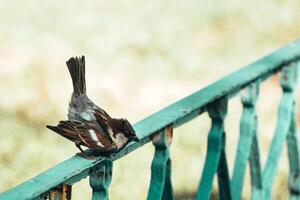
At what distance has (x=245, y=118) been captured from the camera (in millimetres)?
3725

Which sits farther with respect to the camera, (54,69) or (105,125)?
(54,69)

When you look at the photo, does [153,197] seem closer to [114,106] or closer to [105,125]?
[105,125]

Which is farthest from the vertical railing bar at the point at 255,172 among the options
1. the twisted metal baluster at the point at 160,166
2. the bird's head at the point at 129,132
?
the bird's head at the point at 129,132

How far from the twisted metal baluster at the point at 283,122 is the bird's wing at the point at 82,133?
1172 millimetres

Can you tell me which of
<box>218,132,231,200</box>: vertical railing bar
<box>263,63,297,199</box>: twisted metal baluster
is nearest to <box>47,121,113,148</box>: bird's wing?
<box>218,132,231,200</box>: vertical railing bar

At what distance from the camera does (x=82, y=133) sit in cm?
296

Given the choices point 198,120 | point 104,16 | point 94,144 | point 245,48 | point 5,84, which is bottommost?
point 94,144

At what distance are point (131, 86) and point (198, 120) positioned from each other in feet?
2.27

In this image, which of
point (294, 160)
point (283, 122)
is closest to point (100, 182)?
point (283, 122)

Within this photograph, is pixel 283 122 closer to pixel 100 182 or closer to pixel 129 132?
pixel 129 132

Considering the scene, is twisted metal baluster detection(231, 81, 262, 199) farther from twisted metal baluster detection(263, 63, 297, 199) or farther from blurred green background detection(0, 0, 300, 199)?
blurred green background detection(0, 0, 300, 199)

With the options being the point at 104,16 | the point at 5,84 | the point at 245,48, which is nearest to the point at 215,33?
the point at 245,48

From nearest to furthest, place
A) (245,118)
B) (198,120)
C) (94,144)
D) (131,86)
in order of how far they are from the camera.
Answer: (94,144)
(245,118)
(198,120)
(131,86)

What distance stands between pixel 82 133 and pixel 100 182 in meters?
0.23
